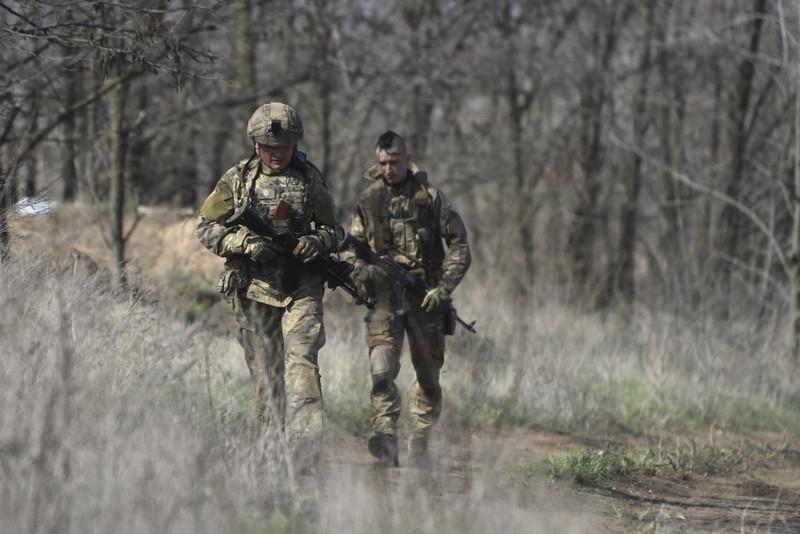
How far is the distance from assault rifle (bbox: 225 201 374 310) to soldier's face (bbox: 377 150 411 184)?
932 mm

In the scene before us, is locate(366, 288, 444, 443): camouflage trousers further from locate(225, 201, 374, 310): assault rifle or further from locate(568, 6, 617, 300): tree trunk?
locate(568, 6, 617, 300): tree trunk

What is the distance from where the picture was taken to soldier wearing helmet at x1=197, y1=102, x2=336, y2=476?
618 centimetres

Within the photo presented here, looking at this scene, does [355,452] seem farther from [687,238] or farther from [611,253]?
[611,253]

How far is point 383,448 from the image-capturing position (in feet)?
23.1

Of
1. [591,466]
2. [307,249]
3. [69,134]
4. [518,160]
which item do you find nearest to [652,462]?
[591,466]

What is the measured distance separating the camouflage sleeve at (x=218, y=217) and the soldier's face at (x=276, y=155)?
0.63 ft

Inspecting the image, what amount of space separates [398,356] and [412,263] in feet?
1.88

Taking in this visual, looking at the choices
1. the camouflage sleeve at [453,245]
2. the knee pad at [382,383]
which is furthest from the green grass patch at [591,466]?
the camouflage sleeve at [453,245]

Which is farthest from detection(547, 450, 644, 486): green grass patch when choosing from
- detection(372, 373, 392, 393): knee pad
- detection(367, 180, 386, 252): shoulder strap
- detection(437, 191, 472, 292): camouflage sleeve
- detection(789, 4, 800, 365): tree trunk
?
detection(789, 4, 800, 365): tree trunk

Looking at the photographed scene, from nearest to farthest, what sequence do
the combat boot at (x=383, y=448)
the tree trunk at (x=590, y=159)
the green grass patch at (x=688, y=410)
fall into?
the combat boot at (x=383, y=448) < the green grass patch at (x=688, y=410) < the tree trunk at (x=590, y=159)

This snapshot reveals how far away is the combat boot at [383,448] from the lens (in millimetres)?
6984

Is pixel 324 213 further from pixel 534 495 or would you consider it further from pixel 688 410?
pixel 688 410

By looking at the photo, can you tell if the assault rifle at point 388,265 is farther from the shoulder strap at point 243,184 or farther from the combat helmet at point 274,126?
the combat helmet at point 274,126

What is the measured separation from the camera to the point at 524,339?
9750 millimetres
